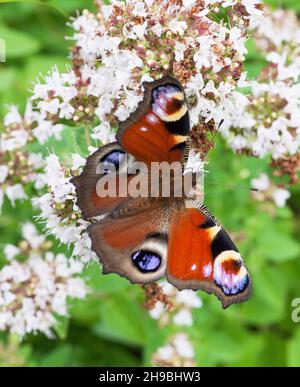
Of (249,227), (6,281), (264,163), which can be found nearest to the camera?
(6,281)

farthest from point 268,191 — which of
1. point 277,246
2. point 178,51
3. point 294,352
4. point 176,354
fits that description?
point 178,51

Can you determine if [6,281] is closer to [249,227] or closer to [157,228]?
[157,228]

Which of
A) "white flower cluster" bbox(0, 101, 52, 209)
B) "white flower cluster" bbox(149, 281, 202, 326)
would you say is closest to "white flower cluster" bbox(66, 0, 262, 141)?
"white flower cluster" bbox(0, 101, 52, 209)

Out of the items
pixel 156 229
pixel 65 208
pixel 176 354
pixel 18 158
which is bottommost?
pixel 176 354

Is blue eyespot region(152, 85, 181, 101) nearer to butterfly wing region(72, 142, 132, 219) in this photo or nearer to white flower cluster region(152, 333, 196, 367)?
butterfly wing region(72, 142, 132, 219)

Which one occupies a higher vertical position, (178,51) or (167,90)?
(178,51)

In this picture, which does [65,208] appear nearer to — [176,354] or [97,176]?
[97,176]

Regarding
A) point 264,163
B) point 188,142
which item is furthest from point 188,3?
point 264,163
